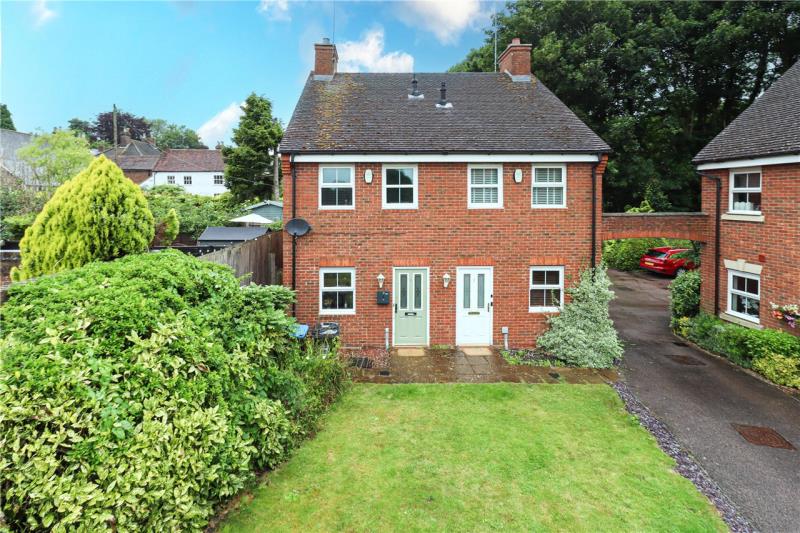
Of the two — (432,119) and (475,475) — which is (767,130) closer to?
(432,119)

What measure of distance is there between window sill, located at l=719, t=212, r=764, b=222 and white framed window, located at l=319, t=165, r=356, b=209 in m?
11.2

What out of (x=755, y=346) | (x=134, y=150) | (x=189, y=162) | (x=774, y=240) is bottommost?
(x=755, y=346)

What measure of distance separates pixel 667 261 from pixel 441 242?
19.1 meters

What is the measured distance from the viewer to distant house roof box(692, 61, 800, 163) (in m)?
11.3

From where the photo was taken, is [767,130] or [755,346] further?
[767,130]

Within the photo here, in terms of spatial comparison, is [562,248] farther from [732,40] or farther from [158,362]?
[732,40]

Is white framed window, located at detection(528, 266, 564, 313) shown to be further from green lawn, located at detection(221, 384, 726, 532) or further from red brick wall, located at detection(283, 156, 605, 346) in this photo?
green lawn, located at detection(221, 384, 726, 532)

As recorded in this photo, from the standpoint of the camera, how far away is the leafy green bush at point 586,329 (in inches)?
450

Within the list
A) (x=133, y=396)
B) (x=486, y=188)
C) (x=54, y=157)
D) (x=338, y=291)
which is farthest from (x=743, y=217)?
(x=54, y=157)

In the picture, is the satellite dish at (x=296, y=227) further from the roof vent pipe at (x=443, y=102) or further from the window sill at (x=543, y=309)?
the window sill at (x=543, y=309)

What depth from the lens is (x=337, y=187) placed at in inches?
482

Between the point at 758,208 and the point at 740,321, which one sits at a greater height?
the point at 758,208

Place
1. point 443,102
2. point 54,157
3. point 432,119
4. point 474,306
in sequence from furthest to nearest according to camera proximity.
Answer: point 54,157 → point 443,102 → point 432,119 → point 474,306

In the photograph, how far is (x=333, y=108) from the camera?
45.4 ft
